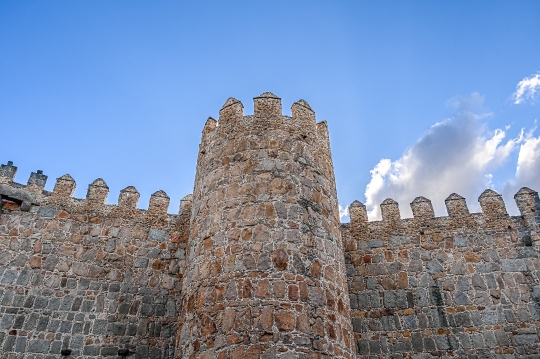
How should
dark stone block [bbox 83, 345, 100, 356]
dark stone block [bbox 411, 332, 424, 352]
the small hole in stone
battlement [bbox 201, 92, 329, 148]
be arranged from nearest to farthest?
dark stone block [bbox 83, 345, 100, 356] < battlement [bbox 201, 92, 329, 148] < dark stone block [bbox 411, 332, 424, 352] < the small hole in stone

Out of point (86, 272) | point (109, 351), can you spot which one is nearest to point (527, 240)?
point (109, 351)

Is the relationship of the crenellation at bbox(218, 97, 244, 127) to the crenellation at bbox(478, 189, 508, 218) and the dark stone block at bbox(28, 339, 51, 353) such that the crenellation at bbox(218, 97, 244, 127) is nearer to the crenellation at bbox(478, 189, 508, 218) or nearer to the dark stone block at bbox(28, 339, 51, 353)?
the dark stone block at bbox(28, 339, 51, 353)

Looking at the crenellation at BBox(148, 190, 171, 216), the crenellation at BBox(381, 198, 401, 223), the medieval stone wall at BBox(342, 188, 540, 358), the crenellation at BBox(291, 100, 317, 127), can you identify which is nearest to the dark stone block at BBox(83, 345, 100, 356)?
the crenellation at BBox(148, 190, 171, 216)

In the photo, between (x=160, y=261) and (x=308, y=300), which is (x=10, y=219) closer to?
(x=160, y=261)

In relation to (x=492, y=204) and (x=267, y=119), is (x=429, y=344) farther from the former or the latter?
(x=267, y=119)

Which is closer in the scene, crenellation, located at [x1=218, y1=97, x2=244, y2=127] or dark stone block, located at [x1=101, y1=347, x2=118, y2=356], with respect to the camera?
dark stone block, located at [x1=101, y1=347, x2=118, y2=356]

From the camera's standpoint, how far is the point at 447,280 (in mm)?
7934

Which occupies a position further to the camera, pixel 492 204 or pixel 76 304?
pixel 492 204

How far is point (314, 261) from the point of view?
18.7 ft

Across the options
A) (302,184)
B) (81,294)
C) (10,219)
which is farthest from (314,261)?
(10,219)

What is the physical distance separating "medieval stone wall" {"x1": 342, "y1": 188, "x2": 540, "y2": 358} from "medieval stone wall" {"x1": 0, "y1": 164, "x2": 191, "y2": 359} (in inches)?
152

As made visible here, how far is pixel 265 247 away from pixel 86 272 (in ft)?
13.7

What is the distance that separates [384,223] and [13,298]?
7449mm

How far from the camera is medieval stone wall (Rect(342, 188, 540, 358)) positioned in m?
7.34
